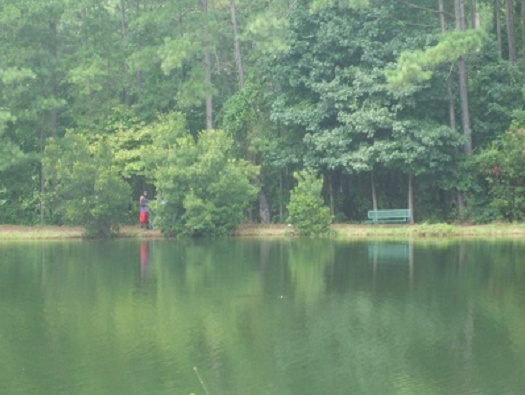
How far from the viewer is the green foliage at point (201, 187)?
33438 millimetres

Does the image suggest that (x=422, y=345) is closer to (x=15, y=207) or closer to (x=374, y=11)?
(x=374, y=11)

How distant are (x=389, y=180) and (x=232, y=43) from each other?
8.95 metres

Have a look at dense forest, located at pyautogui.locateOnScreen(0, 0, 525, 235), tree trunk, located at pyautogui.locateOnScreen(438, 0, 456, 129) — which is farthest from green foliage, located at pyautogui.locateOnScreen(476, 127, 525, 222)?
tree trunk, located at pyautogui.locateOnScreen(438, 0, 456, 129)

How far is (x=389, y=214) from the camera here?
116 feet

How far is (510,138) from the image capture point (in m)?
33.4

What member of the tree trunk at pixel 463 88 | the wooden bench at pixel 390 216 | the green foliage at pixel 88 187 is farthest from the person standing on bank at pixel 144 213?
the tree trunk at pixel 463 88

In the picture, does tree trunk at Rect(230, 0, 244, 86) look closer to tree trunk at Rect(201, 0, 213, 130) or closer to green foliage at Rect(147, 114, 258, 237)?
tree trunk at Rect(201, 0, 213, 130)

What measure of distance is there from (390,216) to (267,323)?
62.2 ft

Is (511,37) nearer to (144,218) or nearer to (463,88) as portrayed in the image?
(463,88)

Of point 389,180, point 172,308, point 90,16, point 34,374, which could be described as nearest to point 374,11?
point 389,180

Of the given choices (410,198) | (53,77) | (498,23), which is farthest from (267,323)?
A: (498,23)

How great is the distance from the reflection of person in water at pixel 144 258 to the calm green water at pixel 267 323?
7 centimetres

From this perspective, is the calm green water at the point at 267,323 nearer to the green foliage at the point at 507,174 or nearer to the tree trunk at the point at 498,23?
the green foliage at the point at 507,174

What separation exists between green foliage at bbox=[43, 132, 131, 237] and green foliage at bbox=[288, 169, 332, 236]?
19.9 ft
